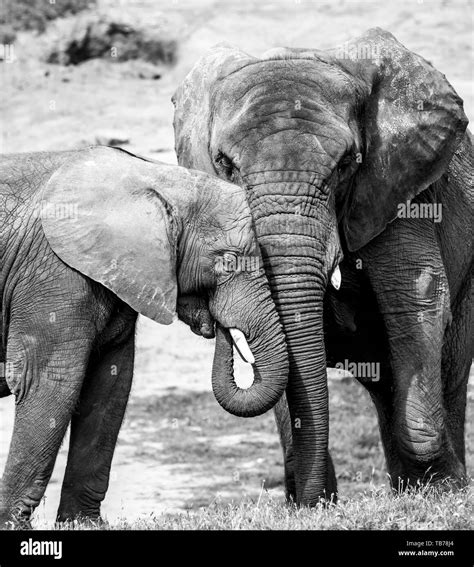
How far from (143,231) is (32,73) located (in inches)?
645

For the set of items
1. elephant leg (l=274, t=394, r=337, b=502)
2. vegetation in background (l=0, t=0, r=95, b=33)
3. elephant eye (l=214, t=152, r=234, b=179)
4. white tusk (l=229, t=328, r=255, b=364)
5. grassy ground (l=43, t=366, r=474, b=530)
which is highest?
→ elephant eye (l=214, t=152, r=234, b=179)

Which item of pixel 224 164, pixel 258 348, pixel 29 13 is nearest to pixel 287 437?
pixel 258 348

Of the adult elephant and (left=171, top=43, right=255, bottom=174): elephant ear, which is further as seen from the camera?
(left=171, top=43, right=255, bottom=174): elephant ear

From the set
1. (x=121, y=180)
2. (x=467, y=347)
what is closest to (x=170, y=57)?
(x=467, y=347)

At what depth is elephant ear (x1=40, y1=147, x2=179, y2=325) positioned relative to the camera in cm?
927

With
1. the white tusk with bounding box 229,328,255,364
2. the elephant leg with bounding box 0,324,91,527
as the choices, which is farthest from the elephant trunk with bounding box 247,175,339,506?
the elephant leg with bounding box 0,324,91,527

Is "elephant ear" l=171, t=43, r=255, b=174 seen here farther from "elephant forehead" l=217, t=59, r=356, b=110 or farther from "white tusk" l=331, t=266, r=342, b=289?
"white tusk" l=331, t=266, r=342, b=289

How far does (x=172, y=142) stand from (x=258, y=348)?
12747 mm

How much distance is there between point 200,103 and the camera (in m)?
10.7

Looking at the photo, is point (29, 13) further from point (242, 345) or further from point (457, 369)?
point (242, 345)
